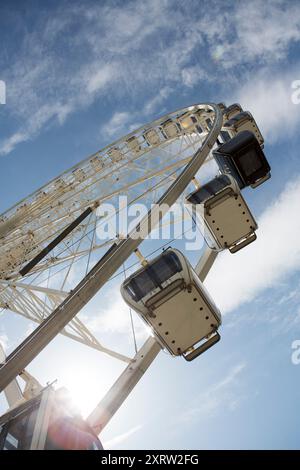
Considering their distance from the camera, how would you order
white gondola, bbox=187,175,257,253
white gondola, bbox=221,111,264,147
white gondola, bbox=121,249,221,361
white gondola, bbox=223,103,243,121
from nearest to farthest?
1. white gondola, bbox=121,249,221,361
2. white gondola, bbox=187,175,257,253
3. white gondola, bbox=221,111,264,147
4. white gondola, bbox=223,103,243,121

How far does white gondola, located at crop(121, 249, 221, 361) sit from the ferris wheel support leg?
660mm

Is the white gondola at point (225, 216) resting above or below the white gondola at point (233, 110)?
below

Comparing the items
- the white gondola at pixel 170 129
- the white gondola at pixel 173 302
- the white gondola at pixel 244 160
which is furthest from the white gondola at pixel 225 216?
the white gondola at pixel 170 129

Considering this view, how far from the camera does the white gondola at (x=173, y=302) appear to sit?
4914 millimetres

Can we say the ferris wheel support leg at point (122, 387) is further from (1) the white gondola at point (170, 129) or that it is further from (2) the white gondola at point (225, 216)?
(1) the white gondola at point (170, 129)

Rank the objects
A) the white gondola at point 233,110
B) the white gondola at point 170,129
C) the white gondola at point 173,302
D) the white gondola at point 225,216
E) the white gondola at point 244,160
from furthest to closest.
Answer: the white gondola at point 233,110, the white gondola at point 170,129, the white gondola at point 244,160, the white gondola at point 225,216, the white gondola at point 173,302

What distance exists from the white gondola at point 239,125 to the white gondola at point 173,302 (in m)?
8.82

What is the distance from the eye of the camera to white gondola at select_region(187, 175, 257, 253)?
6.59 metres

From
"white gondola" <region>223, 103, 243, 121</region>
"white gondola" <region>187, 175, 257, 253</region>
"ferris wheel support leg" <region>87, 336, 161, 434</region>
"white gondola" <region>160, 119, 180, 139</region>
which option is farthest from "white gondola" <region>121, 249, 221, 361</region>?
"white gondola" <region>223, 103, 243, 121</region>

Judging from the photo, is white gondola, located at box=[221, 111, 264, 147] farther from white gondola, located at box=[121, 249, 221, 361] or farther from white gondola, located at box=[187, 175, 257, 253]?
white gondola, located at box=[121, 249, 221, 361]
